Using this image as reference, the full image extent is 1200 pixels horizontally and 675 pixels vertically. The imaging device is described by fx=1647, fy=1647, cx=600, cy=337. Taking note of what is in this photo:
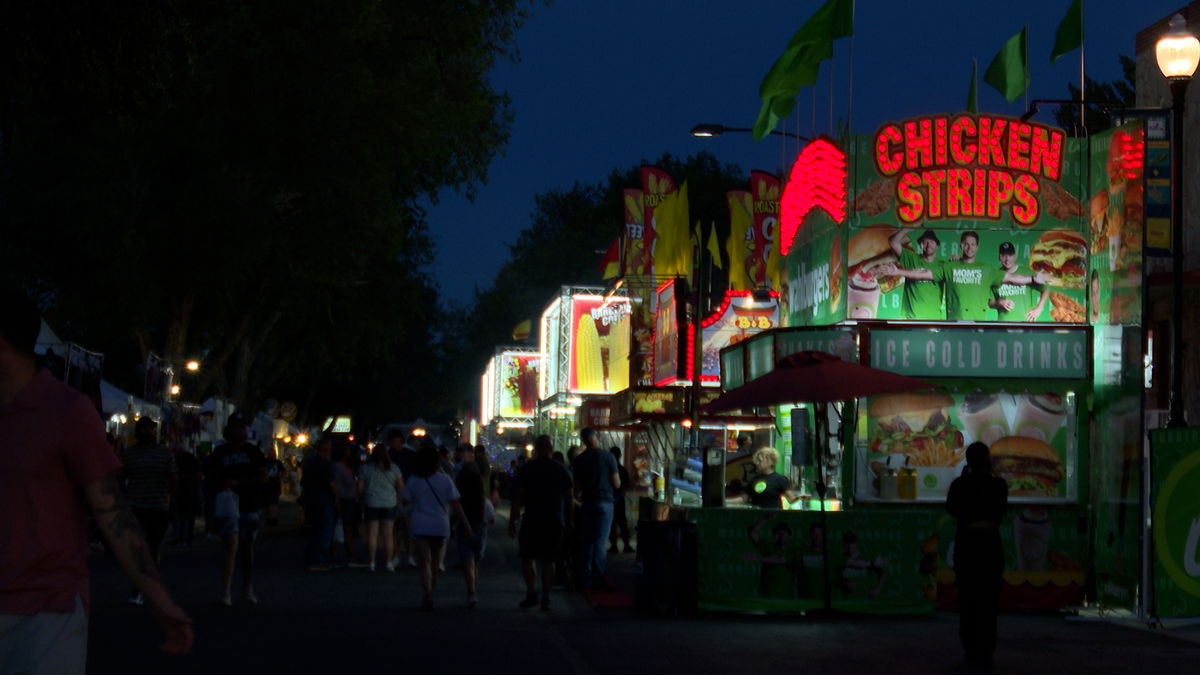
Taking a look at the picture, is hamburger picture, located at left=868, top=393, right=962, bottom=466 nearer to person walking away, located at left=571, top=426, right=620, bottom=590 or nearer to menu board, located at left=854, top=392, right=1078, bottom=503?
menu board, located at left=854, top=392, right=1078, bottom=503

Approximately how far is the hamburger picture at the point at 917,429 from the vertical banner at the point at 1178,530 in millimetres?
2920

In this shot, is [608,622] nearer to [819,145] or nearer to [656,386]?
[819,145]

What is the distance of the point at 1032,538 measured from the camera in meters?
16.3

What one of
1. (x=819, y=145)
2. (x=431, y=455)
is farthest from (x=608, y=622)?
(x=819, y=145)

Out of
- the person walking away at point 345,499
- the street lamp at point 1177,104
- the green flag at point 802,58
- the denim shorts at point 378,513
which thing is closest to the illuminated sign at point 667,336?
the person walking away at point 345,499

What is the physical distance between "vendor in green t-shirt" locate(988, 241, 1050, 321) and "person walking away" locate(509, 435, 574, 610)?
15.6 feet

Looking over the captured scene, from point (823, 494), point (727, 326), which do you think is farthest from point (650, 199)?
point (823, 494)

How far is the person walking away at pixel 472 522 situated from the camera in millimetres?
16016

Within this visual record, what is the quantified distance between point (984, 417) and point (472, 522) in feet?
18.1

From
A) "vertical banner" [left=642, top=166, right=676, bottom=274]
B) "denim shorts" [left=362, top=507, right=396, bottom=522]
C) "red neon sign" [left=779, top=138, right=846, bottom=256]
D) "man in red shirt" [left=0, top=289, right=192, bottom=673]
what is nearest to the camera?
"man in red shirt" [left=0, top=289, right=192, bottom=673]

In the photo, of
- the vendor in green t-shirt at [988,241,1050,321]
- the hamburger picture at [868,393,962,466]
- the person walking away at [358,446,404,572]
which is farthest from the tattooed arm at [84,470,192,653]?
the person walking away at [358,446,404,572]

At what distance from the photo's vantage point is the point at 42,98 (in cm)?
1543

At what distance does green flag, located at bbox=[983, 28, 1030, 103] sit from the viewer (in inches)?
772

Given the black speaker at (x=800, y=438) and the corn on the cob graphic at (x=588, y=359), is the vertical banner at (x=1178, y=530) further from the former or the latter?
the corn on the cob graphic at (x=588, y=359)
